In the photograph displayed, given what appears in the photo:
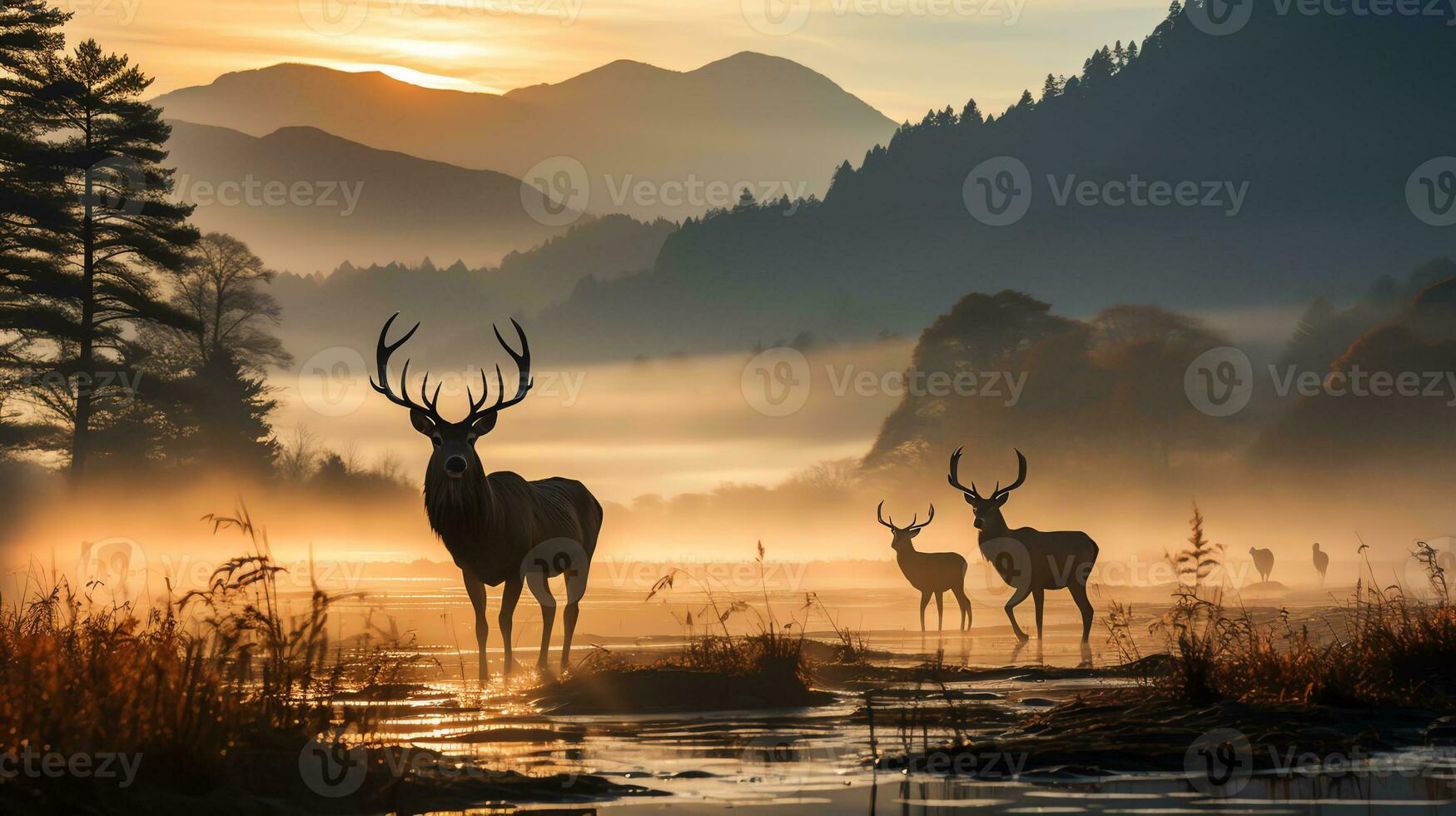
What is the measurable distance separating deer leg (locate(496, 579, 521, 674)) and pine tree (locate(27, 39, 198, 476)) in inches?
1165

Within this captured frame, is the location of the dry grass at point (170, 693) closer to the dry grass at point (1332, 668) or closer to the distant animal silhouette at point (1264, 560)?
the dry grass at point (1332, 668)

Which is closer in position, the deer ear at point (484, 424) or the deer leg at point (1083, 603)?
the deer ear at point (484, 424)

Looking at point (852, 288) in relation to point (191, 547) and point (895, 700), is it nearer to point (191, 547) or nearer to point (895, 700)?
point (191, 547)

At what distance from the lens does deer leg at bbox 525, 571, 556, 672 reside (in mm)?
17328

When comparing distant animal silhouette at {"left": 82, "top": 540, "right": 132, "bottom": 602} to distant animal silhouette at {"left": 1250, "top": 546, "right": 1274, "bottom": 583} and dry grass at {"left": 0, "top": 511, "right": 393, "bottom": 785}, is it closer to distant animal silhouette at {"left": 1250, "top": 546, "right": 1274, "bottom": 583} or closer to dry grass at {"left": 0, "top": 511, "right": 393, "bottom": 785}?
dry grass at {"left": 0, "top": 511, "right": 393, "bottom": 785}

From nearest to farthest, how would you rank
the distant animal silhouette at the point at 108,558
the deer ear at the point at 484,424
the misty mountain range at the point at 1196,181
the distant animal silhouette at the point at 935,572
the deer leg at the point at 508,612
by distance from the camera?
the deer ear at the point at 484,424, the deer leg at the point at 508,612, the distant animal silhouette at the point at 935,572, the distant animal silhouette at the point at 108,558, the misty mountain range at the point at 1196,181

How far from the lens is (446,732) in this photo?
11.6 m

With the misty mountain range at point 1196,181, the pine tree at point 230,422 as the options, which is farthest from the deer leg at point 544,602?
the misty mountain range at point 1196,181

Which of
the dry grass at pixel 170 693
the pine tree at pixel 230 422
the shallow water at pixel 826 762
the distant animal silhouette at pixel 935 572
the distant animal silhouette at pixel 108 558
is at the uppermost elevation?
the pine tree at pixel 230 422

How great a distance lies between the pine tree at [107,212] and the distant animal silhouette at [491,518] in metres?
28.8

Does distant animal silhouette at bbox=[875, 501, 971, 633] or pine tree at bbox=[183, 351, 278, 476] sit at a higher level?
pine tree at bbox=[183, 351, 278, 476]

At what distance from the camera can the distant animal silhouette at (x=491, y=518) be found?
16531mm

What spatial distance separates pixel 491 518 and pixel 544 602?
5.86ft

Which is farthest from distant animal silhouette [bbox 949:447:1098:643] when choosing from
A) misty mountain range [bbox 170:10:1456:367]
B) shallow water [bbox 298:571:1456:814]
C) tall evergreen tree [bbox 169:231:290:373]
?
misty mountain range [bbox 170:10:1456:367]
